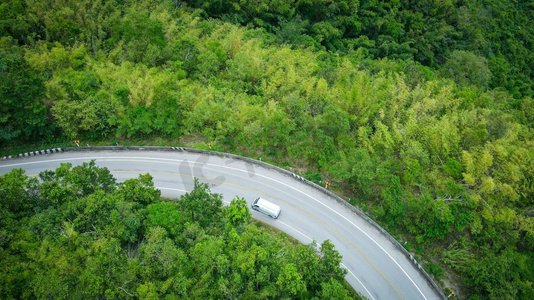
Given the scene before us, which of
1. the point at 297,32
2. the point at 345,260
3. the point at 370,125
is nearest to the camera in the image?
the point at 345,260

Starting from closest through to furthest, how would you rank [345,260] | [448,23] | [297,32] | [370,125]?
1. [345,260]
2. [370,125]
3. [297,32]
4. [448,23]

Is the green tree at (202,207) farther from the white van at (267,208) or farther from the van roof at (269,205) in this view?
the van roof at (269,205)

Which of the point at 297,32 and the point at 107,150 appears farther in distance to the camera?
the point at 297,32

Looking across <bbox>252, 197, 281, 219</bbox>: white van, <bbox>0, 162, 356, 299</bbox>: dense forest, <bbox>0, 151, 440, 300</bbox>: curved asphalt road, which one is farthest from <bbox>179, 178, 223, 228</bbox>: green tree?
<bbox>0, 151, 440, 300</bbox>: curved asphalt road

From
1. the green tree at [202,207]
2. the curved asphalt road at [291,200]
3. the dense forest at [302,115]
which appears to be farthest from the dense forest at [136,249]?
the dense forest at [302,115]

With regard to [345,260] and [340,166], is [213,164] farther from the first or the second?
[345,260]

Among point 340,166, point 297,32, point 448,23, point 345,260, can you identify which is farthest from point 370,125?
point 448,23

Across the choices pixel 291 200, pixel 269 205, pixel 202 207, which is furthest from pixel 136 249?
pixel 291 200
